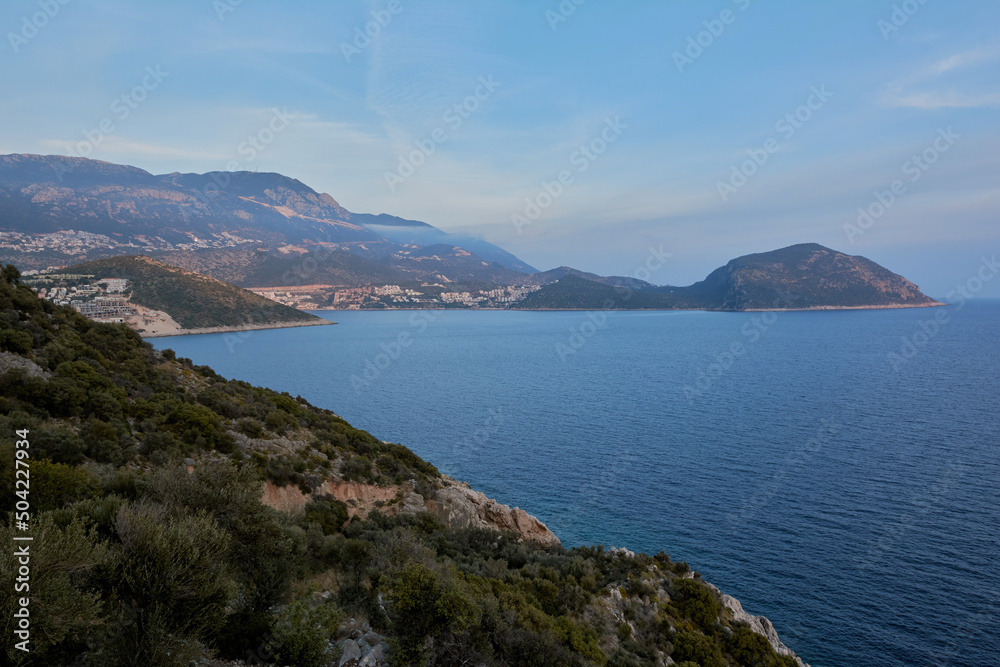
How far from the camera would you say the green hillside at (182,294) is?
381 ft

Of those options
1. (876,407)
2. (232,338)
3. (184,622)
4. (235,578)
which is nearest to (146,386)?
(235,578)

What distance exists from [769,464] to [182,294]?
13627 cm

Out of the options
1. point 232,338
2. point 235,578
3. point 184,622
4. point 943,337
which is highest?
point 943,337

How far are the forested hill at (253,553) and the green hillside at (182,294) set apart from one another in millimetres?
111126

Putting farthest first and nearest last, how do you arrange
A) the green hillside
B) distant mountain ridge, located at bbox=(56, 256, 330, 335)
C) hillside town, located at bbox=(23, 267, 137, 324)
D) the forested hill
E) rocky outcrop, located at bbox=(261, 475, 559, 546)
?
1. the green hillside
2. distant mountain ridge, located at bbox=(56, 256, 330, 335)
3. hillside town, located at bbox=(23, 267, 137, 324)
4. rocky outcrop, located at bbox=(261, 475, 559, 546)
5. the forested hill

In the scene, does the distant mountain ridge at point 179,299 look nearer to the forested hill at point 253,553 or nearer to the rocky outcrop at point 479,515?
the forested hill at point 253,553

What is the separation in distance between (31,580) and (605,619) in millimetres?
13145

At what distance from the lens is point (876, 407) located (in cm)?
4556

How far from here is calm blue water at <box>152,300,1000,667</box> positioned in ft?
62.3

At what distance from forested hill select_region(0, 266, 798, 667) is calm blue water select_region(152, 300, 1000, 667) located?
5.89 m

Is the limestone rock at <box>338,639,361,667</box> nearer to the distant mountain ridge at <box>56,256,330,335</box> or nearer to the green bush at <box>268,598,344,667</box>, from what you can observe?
the green bush at <box>268,598,344,667</box>

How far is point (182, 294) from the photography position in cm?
12344

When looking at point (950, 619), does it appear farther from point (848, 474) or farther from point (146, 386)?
point (146, 386)

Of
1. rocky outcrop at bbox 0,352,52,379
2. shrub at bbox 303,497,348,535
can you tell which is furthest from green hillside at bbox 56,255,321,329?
shrub at bbox 303,497,348,535
